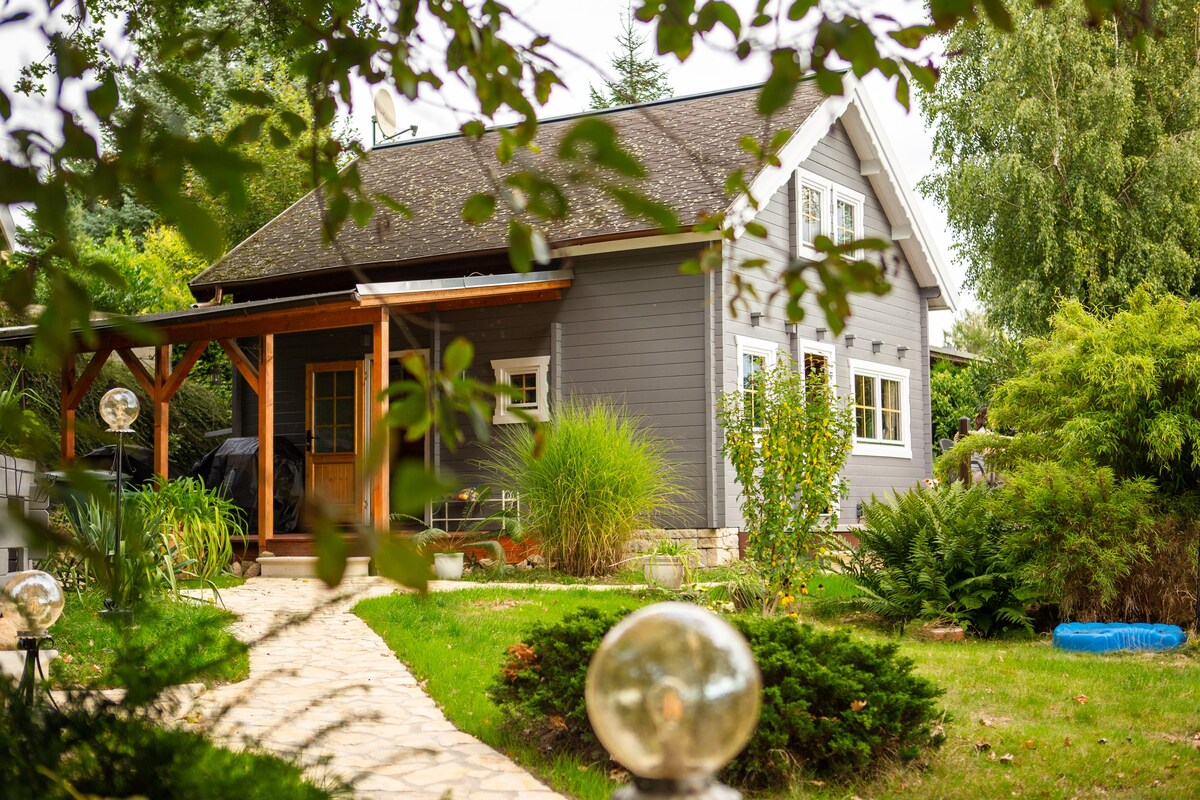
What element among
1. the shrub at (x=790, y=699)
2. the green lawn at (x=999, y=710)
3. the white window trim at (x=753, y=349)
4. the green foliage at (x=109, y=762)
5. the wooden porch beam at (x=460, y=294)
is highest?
the wooden porch beam at (x=460, y=294)

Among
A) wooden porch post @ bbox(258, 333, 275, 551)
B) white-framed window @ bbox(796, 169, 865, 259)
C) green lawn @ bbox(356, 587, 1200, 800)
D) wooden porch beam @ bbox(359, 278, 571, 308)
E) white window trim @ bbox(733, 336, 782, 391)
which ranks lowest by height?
green lawn @ bbox(356, 587, 1200, 800)

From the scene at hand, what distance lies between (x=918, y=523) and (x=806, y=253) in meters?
6.39

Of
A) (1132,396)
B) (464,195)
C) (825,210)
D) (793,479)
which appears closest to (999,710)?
(793,479)

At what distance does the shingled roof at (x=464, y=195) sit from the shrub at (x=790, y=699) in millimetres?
7671

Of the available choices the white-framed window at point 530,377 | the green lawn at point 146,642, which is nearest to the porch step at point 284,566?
the white-framed window at point 530,377

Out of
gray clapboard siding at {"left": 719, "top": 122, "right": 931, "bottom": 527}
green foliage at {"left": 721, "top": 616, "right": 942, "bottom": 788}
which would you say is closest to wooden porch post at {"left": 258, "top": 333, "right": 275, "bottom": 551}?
gray clapboard siding at {"left": 719, "top": 122, "right": 931, "bottom": 527}

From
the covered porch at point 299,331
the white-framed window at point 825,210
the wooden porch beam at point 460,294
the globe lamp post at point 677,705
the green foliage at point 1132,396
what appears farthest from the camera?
the white-framed window at point 825,210

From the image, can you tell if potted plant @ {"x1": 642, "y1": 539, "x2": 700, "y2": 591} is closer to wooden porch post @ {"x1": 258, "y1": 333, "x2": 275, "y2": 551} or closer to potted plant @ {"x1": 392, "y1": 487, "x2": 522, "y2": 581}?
potted plant @ {"x1": 392, "y1": 487, "x2": 522, "y2": 581}

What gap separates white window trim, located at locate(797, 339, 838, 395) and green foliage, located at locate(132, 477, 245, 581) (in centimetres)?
695

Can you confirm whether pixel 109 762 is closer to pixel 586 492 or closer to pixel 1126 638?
pixel 1126 638

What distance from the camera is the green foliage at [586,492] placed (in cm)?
1091

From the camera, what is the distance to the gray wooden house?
491 inches

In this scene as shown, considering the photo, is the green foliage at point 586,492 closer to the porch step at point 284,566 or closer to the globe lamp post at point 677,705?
the porch step at point 284,566

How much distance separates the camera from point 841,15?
206 centimetres
